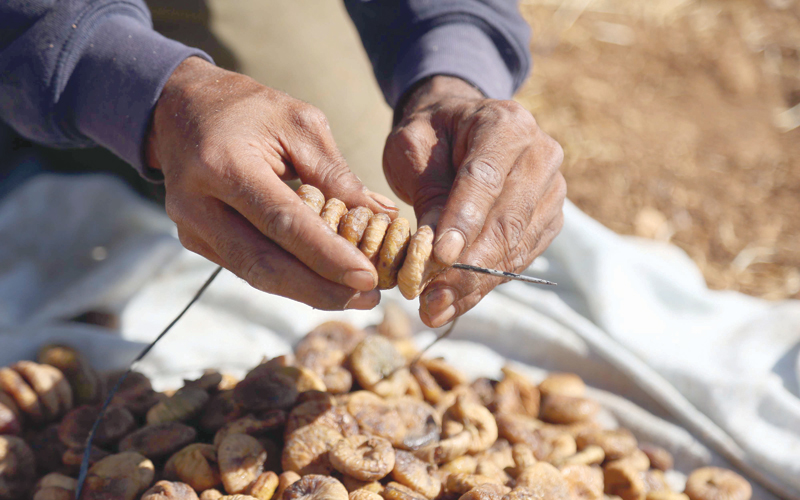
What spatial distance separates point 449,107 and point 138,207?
1.76m

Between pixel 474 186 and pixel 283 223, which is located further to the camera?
pixel 474 186

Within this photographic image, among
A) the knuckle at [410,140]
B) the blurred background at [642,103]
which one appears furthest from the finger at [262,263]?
the blurred background at [642,103]

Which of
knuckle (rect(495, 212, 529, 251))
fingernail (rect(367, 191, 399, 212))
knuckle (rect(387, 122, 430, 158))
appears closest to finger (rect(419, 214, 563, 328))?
knuckle (rect(495, 212, 529, 251))

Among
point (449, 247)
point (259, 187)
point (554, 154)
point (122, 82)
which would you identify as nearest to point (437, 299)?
point (449, 247)

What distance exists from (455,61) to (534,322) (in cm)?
118

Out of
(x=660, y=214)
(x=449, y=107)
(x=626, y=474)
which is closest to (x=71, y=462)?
(x=449, y=107)

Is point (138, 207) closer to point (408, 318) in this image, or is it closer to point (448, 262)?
point (408, 318)

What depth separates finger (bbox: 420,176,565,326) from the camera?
1599mm

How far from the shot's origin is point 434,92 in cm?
235

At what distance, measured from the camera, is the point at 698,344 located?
2.71 meters

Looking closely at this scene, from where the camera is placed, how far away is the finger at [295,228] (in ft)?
4.52

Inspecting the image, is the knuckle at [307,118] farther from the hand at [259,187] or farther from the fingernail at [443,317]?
the fingernail at [443,317]

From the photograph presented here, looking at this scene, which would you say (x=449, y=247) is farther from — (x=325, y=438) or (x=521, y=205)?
(x=325, y=438)

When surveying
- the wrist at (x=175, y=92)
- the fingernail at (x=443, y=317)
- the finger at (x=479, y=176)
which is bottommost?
the fingernail at (x=443, y=317)
